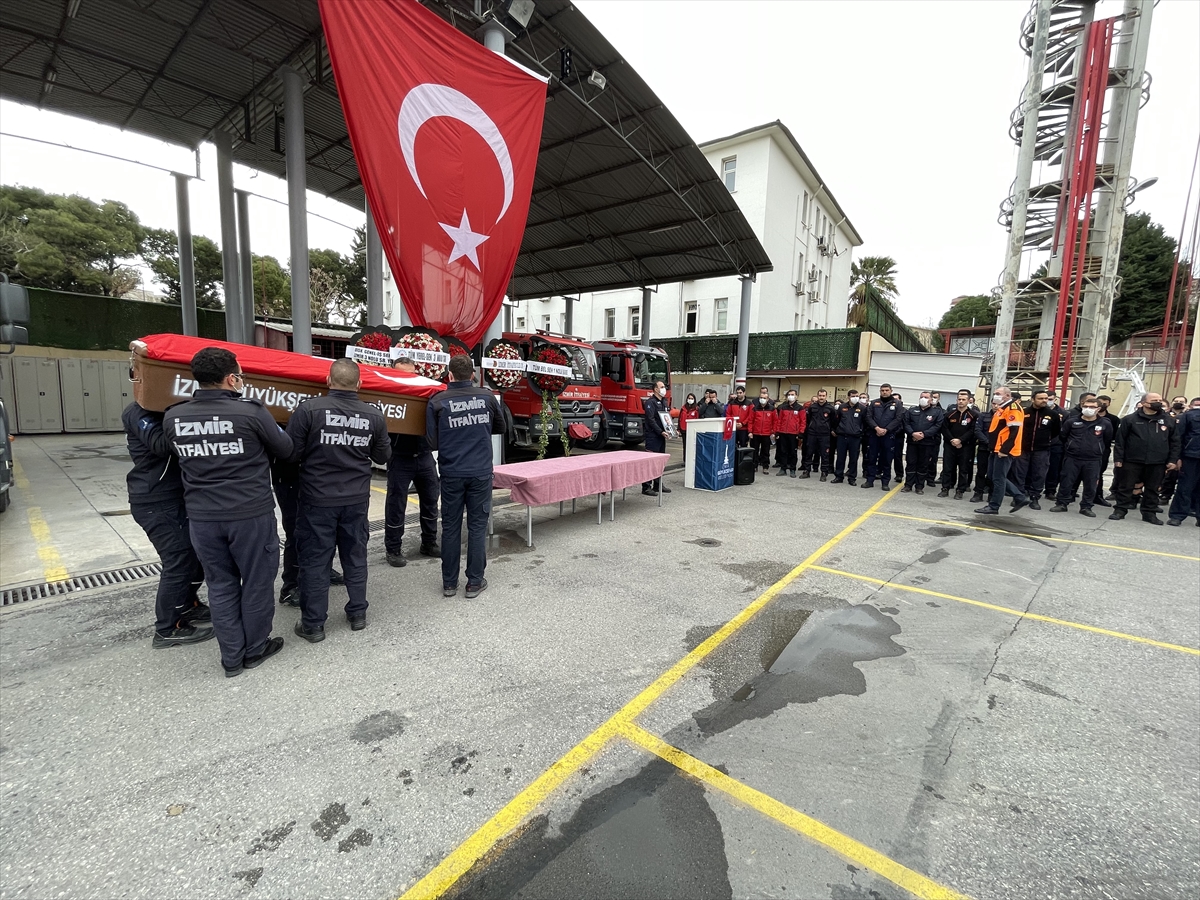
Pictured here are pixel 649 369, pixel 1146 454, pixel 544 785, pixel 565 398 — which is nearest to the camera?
pixel 544 785

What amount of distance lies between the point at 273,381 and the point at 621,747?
321 centimetres

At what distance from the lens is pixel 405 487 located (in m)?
5.00

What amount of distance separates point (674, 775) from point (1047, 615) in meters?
3.89

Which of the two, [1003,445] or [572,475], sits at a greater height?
[1003,445]

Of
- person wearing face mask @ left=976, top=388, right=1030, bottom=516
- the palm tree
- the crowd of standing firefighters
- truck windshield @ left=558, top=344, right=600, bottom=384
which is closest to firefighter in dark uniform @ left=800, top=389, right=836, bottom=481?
the crowd of standing firefighters

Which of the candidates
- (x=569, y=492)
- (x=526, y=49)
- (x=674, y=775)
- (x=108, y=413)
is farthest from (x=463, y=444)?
(x=108, y=413)

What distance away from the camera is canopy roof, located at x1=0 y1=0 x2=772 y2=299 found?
929 centimetres

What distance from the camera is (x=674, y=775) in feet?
7.68

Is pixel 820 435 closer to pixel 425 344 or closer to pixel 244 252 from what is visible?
pixel 425 344

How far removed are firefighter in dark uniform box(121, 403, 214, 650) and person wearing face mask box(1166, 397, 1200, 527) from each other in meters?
11.9

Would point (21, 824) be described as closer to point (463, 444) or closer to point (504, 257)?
point (463, 444)

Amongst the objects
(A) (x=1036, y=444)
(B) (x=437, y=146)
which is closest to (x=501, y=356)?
(B) (x=437, y=146)

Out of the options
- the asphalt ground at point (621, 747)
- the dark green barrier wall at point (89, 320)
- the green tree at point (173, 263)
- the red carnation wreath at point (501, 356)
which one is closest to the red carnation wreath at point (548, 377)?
the red carnation wreath at point (501, 356)

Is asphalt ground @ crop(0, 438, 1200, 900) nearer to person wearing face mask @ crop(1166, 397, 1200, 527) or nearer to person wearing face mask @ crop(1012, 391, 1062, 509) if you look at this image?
person wearing face mask @ crop(1012, 391, 1062, 509)
